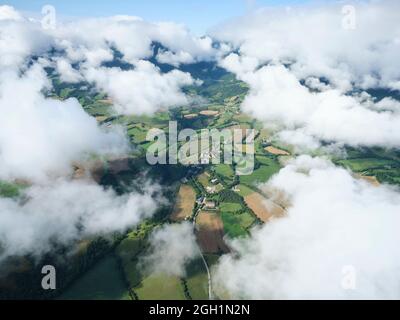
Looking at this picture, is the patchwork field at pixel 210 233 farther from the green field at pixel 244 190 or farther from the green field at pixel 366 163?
the green field at pixel 366 163

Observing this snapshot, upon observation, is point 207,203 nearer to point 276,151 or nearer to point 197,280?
point 197,280

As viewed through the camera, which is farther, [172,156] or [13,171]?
[172,156]

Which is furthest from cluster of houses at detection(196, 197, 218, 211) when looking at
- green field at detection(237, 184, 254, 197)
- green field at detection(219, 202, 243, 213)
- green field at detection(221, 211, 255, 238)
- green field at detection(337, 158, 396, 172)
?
green field at detection(337, 158, 396, 172)

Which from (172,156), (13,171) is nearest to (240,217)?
(172,156)

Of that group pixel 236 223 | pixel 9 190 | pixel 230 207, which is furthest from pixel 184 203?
pixel 9 190
